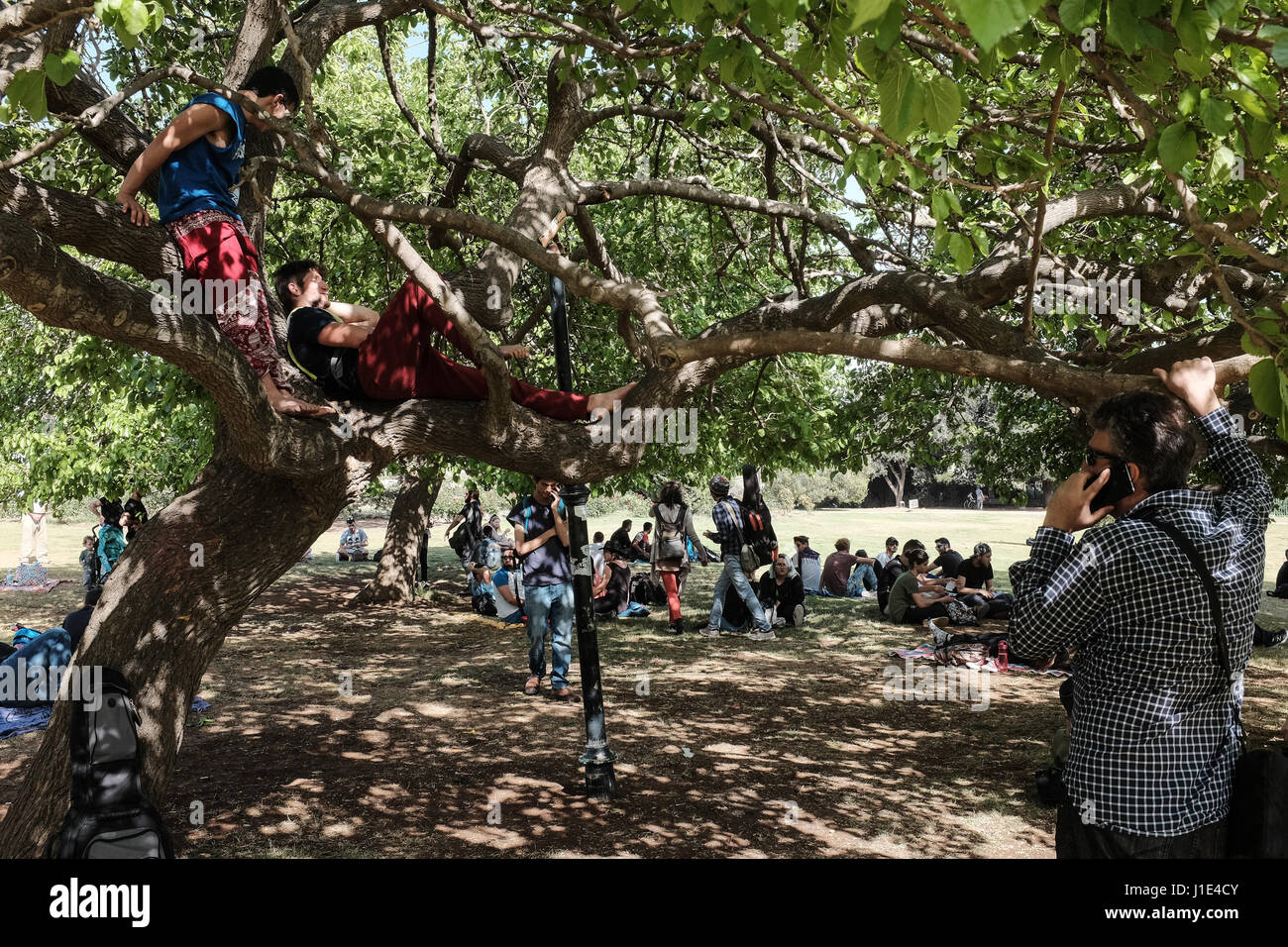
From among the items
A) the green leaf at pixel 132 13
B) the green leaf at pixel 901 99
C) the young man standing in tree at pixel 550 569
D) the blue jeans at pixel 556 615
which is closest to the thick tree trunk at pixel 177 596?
the green leaf at pixel 132 13

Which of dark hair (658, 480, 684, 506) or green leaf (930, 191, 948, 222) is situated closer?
green leaf (930, 191, 948, 222)

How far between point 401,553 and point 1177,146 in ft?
49.5

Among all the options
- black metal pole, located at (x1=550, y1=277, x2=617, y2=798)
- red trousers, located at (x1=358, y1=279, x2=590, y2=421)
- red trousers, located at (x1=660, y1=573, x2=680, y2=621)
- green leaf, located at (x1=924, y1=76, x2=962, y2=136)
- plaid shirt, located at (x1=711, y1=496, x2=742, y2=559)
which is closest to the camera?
green leaf, located at (x1=924, y1=76, x2=962, y2=136)

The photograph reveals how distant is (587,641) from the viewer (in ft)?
21.0

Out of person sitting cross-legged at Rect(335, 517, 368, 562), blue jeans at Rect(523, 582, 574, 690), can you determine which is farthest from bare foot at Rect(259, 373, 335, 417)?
person sitting cross-legged at Rect(335, 517, 368, 562)

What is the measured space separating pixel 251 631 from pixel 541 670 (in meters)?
5.97

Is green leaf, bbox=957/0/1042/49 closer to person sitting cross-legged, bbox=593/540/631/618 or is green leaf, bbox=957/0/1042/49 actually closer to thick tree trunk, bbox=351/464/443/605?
person sitting cross-legged, bbox=593/540/631/618

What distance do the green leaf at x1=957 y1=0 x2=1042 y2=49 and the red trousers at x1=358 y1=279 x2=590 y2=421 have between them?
3216 millimetres

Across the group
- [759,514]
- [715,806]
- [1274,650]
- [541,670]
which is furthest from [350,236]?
[1274,650]

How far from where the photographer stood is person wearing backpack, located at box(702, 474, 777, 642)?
12.6 meters

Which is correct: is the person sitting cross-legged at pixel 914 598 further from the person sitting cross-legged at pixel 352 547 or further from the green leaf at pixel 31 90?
the person sitting cross-legged at pixel 352 547

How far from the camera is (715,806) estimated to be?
624cm

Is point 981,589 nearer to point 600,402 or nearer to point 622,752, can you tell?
point 622,752
